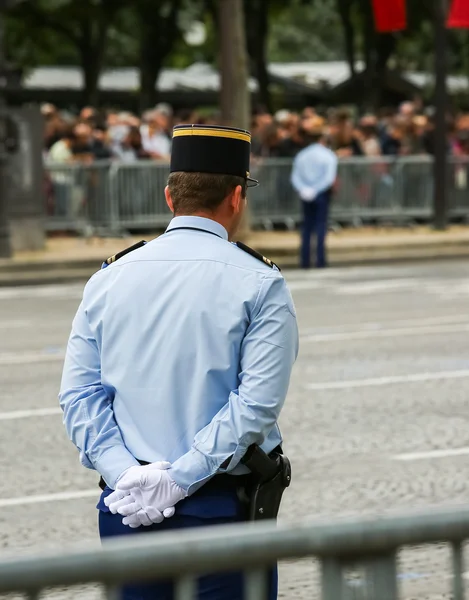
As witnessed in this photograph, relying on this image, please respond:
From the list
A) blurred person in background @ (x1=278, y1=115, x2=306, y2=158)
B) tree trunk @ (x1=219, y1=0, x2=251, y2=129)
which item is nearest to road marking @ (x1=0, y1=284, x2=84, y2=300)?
tree trunk @ (x1=219, y1=0, x2=251, y2=129)

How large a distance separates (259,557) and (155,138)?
66.2 feet

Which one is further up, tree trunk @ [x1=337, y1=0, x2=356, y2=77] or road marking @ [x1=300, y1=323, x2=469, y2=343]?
tree trunk @ [x1=337, y1=0, x2=356, y2=77]

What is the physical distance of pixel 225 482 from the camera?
11.4 feet

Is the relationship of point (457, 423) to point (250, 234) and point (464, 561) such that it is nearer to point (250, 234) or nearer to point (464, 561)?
point (464, 561)

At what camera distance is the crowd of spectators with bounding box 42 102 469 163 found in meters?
21.5

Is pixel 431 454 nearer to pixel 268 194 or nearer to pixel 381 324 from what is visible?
pixel 381 324

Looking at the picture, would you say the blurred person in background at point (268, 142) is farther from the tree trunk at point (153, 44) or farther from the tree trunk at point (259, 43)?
the tree trunk at point (153, 44)

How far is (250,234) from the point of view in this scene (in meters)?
22.5

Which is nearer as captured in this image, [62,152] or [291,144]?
[62,152]

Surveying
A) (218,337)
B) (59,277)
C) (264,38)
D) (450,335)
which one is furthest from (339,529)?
(264,38)

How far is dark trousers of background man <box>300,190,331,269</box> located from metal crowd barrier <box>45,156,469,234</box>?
294cm

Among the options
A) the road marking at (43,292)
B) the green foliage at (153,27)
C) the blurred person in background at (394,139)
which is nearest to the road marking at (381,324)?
the road marking at (43,292)

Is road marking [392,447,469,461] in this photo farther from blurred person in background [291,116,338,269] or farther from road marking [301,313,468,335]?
blurred person in background [291,116,338,269]

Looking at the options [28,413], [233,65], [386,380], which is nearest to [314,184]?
[233,65]
